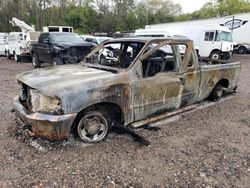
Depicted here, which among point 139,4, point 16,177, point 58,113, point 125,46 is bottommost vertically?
point 16,177

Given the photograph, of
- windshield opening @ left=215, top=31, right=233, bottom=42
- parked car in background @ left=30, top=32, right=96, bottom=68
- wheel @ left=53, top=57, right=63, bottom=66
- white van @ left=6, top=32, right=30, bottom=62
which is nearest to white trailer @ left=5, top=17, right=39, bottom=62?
white van @ left=6, top=32, right=30, bottom=62

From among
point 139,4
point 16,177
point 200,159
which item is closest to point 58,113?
point 16,177

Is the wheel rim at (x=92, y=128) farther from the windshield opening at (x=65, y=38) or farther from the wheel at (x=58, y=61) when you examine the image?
the windshield opening at (x=65, y=38)

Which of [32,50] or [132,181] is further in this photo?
[32,50]

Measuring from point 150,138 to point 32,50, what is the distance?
11.3 metres

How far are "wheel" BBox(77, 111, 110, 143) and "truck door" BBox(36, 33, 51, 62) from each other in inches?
324

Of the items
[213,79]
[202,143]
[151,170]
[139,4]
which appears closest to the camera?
[151,170]

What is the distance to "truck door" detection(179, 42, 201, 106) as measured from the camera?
5.13 metres

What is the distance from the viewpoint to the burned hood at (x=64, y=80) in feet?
12.1

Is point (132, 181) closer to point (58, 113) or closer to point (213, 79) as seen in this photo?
point (58, 113)

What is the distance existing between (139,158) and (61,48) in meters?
8.38

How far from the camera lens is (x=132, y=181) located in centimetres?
323

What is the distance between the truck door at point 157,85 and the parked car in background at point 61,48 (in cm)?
651

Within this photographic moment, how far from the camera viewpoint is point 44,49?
1213 centimetres
